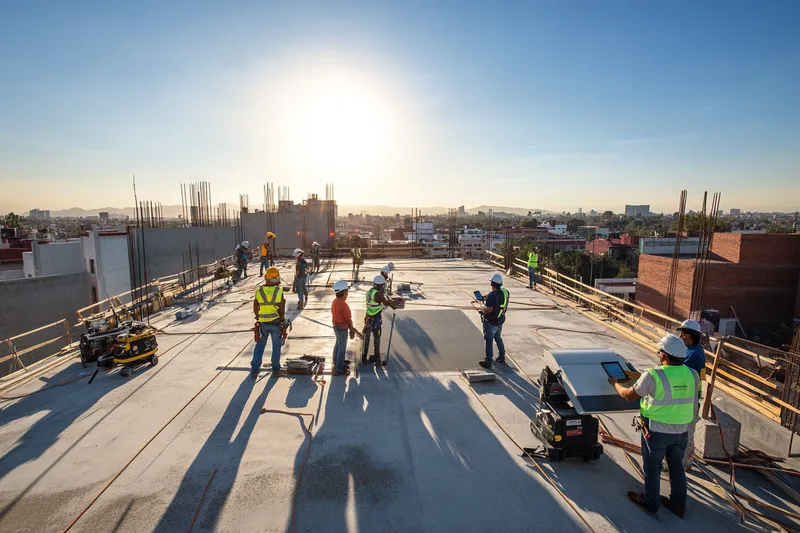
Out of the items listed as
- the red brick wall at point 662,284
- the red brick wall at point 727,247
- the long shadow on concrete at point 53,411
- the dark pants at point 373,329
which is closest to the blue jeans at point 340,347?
the dark pants at point 373,329

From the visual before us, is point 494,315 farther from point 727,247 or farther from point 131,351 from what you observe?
point 727,247

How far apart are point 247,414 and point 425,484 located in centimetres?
275

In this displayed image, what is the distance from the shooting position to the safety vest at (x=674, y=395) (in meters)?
3.54

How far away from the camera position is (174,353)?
7.88 m

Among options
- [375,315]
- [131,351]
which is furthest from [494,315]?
[131,351]

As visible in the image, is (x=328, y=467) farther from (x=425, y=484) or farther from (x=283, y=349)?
(x=283, y=349)

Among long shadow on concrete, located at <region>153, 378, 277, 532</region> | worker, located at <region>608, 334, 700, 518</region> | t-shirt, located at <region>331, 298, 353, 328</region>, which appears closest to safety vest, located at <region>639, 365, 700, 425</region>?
worker, located at <region>608, 334, 700, 518</region>

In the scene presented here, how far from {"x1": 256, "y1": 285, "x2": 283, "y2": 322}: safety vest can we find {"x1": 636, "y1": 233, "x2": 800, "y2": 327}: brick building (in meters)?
26.9

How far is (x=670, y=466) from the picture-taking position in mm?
3695

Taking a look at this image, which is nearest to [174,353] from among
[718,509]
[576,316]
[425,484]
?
[425,484]

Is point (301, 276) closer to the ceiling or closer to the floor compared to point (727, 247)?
Answer: closer to the ceiling

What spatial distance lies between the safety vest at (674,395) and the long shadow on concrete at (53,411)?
19.7 ft

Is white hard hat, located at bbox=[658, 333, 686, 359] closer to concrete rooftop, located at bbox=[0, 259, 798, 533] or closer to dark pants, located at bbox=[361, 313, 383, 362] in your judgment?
concrete rooftop, located at bbox=[0, 259, 798, 533]

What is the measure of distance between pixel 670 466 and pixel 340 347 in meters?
4.69
